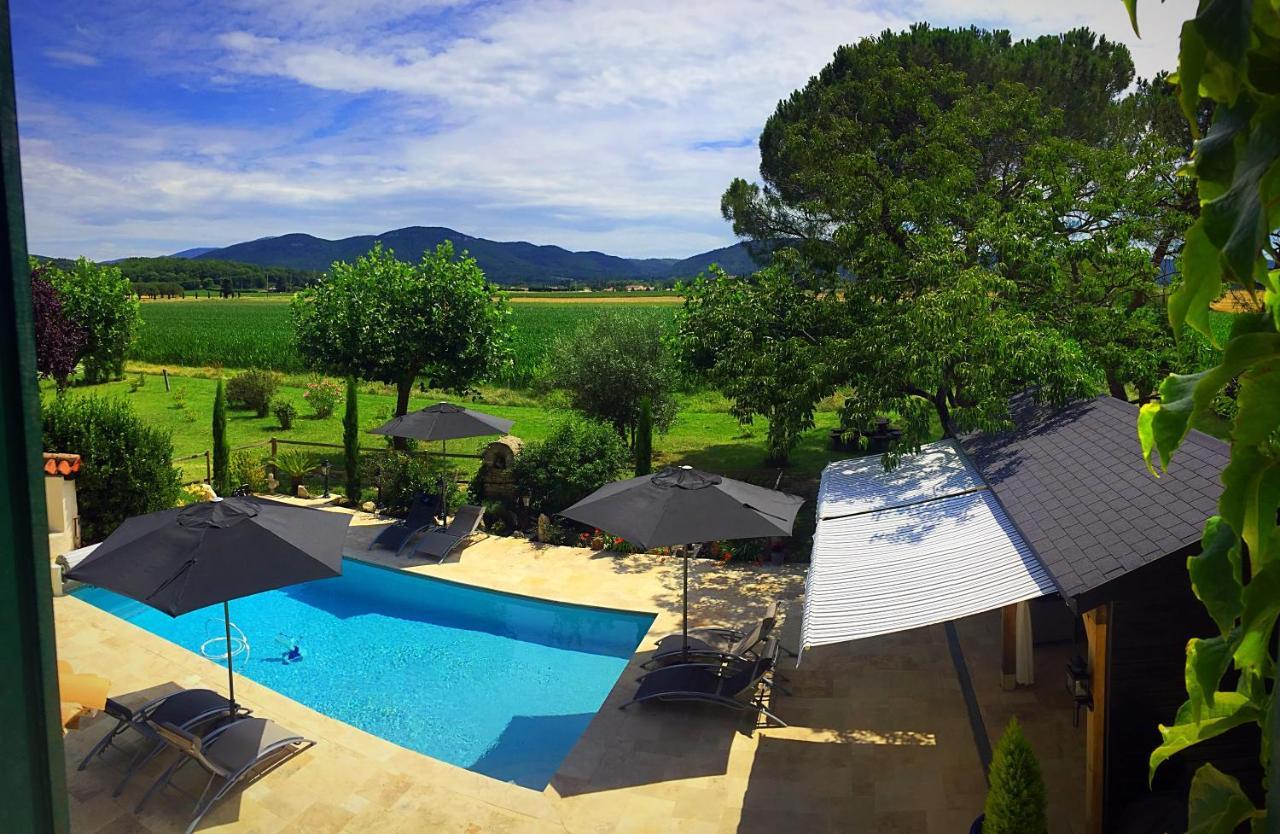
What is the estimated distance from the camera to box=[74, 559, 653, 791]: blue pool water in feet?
39.1

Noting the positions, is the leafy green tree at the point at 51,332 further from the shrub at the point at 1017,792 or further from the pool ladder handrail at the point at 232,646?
the shrub at the point at 1017,792

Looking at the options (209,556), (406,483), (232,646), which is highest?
(209,556)

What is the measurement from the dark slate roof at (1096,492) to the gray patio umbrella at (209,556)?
7529 mm

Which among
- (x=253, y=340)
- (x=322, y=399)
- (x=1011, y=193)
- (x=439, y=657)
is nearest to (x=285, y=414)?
(x=322, y=399)

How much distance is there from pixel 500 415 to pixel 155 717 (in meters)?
23.4

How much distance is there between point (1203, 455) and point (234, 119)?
17.4 metres

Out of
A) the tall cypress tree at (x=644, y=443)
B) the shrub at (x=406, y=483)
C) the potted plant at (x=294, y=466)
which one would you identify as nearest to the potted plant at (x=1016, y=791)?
the tall cypress tree at (x=644, y=443)

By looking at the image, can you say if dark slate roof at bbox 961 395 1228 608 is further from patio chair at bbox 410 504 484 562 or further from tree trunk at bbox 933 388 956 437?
patio chair at bbox 410 504 484 562

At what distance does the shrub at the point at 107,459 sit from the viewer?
16797mm

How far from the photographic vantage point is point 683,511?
11.7 metres

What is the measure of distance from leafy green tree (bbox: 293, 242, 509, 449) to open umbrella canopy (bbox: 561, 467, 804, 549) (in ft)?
37.9

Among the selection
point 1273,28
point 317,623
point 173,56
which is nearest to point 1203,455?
point 1273,28

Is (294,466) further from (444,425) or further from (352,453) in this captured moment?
(444,425)

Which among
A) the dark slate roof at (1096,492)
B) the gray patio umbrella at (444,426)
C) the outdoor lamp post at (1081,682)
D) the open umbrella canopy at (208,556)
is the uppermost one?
the dark slate roof at (1096,492)
